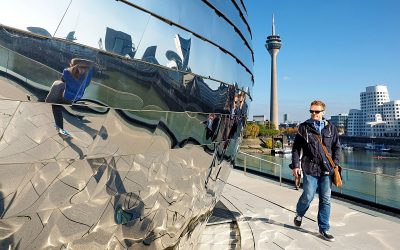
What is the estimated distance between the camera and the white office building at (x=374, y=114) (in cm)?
12575

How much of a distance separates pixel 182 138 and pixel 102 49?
36.0 inches

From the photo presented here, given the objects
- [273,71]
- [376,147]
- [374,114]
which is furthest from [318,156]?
[374,114]

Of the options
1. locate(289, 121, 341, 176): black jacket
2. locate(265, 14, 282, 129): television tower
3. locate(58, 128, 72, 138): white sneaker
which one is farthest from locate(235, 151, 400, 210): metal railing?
locate(265, 14, 282, 129): television tower

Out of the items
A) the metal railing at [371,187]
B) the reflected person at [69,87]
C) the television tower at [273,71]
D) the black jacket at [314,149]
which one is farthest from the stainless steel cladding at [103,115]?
the television tower at [273,71]

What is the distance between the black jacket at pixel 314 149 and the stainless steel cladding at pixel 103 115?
108 inches

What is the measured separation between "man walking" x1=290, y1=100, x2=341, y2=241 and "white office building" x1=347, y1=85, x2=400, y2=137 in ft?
426

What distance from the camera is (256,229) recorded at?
5.88 metres

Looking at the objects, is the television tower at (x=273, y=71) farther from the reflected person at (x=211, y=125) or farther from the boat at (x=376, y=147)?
the reflected person at (x=211, y=125)

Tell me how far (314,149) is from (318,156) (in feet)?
0.38

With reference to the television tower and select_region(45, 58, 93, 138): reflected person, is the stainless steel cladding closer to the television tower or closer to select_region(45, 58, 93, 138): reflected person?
select_region(45, 58, 93, 138): reflected person

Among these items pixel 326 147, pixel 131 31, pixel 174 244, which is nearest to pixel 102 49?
pixel 131 31

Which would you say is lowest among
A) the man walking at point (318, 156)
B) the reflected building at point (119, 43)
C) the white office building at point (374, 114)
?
the man walking at point (318, 156)

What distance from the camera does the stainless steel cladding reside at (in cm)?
152

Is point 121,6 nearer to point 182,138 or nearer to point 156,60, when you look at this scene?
point 156,60
